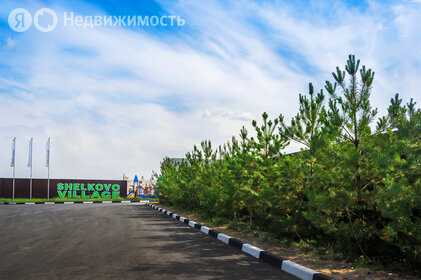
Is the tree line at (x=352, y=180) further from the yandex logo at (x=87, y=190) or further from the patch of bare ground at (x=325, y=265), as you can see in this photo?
the yandex logo at (x=87, y=190)

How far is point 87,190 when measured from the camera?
3931 centimetres

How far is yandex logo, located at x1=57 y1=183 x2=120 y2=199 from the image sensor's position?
126 feet

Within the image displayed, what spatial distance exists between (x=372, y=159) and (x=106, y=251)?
15.8 ft

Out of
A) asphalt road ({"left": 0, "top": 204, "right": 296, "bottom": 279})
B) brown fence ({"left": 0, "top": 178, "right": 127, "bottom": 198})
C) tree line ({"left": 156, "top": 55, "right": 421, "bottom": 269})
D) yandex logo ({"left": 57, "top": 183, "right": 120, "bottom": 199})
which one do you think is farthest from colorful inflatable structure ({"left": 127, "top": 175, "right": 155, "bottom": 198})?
tree line ({"left": 156, "top": 55, "right": 421, "bottom": 269})

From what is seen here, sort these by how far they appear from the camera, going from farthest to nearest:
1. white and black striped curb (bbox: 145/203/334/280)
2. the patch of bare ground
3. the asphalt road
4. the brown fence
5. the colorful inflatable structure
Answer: the colorful inflatable structure < the brown fence < the asphalt road < white and black striped curb (bbox: 145/203/334/280) < the patch of bare ground

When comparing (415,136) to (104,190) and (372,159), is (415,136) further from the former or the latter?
(104,190)

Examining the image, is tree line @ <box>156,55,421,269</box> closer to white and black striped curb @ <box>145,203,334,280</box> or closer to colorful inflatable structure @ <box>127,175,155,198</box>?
white and black striped curb @ <box>145,203,334,280</box>

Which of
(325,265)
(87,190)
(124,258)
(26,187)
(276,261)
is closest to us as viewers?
(325,265)

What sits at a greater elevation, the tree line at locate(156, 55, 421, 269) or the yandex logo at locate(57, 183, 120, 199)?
the tree line at locate(156, 55, 421, 269)

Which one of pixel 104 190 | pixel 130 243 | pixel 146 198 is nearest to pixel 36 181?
pixel 104 190

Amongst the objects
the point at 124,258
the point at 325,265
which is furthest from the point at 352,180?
the point at 124,258

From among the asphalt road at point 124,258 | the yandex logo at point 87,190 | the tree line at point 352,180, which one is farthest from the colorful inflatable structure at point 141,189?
the tree line at point 352,180

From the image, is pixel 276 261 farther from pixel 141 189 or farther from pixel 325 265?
pixel 141 189

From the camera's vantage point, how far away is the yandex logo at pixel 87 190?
38.3 m
